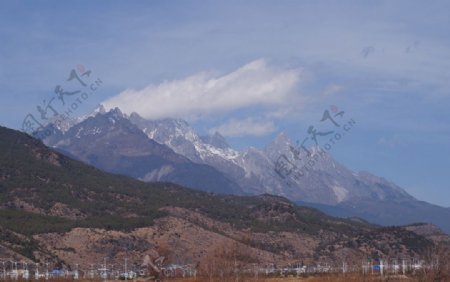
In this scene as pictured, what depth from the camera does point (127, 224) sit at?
14200 cm

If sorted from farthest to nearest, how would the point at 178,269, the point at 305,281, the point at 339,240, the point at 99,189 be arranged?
the point at 99,189 < the point at 339,240 < the point at 178,269 < the point at 305,281

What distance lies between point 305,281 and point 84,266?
154 ft

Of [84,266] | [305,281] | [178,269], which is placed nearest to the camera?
[305,281]

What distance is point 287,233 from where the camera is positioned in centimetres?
16438

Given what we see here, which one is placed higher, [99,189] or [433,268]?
[99,189]

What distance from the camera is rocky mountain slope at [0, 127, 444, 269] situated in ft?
424

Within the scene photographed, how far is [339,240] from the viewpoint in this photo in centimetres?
15912

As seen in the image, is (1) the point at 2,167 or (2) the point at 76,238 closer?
(2) the point at 76,238

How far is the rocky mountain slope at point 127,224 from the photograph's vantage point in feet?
424

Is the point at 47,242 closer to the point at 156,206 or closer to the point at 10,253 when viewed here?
the point at 10,253

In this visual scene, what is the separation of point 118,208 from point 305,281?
Result: 80819mm

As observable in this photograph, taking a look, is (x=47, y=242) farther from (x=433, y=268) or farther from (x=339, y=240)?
(x=433, y=268)

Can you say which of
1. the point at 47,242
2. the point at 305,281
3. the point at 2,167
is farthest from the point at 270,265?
the point at 2,167

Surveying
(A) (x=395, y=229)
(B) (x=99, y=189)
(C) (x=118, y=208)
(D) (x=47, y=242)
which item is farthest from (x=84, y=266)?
(A) (x=395, y=229)
